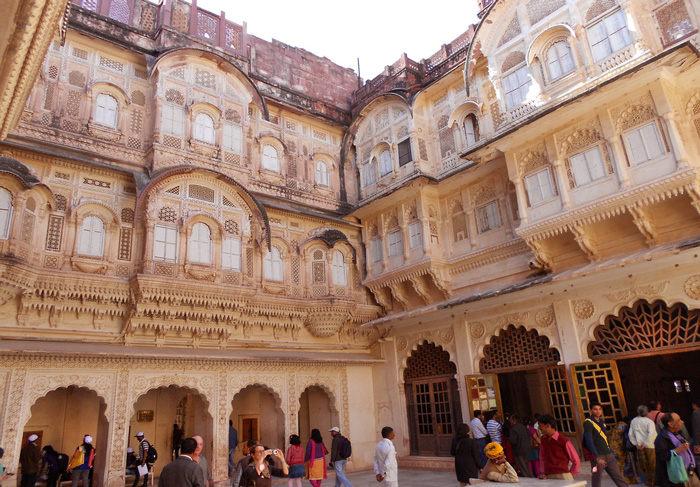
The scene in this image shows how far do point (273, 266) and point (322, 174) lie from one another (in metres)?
3.68

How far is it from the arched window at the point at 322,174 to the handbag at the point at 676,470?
11.0 meters

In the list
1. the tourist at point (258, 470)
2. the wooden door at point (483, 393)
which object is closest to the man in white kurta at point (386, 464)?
the tourist at point (258, 470)

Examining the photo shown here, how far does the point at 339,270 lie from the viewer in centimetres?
1400

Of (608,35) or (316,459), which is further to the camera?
(608,35)

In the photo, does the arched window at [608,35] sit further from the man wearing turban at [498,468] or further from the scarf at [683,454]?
the man wearing turban at [498,468]

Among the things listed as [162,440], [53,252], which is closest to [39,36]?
[53,252]

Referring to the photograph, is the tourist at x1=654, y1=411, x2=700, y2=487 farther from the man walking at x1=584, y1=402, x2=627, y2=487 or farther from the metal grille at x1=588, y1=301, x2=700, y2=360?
the metal grille at x1=588, y1=301, x2=700, y2=360

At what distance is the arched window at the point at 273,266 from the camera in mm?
12664

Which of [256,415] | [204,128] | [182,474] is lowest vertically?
[182,474]

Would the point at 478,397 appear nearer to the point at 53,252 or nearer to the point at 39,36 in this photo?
the point at 53,252

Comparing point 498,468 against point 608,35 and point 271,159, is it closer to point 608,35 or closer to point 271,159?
point 608,35

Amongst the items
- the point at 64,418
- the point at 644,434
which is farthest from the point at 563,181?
the point at 64,418

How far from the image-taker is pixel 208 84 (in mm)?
12852

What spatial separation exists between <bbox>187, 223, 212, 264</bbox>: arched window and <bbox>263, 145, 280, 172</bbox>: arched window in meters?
3.15
